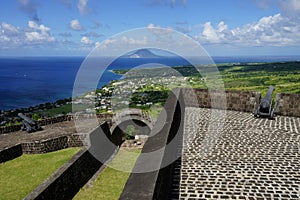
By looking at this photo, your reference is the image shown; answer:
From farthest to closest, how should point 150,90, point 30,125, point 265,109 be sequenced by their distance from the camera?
point 150,90 → point 30,125 → point 265,109

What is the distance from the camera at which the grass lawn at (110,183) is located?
719 cm

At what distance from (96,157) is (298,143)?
6004 mm

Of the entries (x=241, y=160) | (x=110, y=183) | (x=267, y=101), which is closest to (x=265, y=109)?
(x=267, y=101)

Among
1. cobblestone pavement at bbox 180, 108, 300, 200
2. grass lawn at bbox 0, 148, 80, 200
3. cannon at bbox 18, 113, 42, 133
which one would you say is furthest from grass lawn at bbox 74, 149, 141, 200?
cannon at bbox 18, 113, 42, 133

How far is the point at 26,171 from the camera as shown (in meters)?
8.96

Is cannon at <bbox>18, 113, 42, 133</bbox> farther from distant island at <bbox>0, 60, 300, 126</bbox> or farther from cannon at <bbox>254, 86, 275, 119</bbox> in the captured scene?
cannon at <bbox>254, 86, 275, 119</bbox>

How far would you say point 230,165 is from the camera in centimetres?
598

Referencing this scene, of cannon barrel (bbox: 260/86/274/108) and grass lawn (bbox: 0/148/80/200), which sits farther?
cannon barrel (bbox: 260/86/274/108)

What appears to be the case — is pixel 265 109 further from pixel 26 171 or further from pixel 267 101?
pixel 26 171

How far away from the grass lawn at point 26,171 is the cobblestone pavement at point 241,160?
4.31 m

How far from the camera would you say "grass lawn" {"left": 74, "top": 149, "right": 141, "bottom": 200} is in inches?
283

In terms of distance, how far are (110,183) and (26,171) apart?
303cm

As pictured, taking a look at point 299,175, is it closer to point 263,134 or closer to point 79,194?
point 263,134

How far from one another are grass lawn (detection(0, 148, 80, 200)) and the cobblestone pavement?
431 cm
